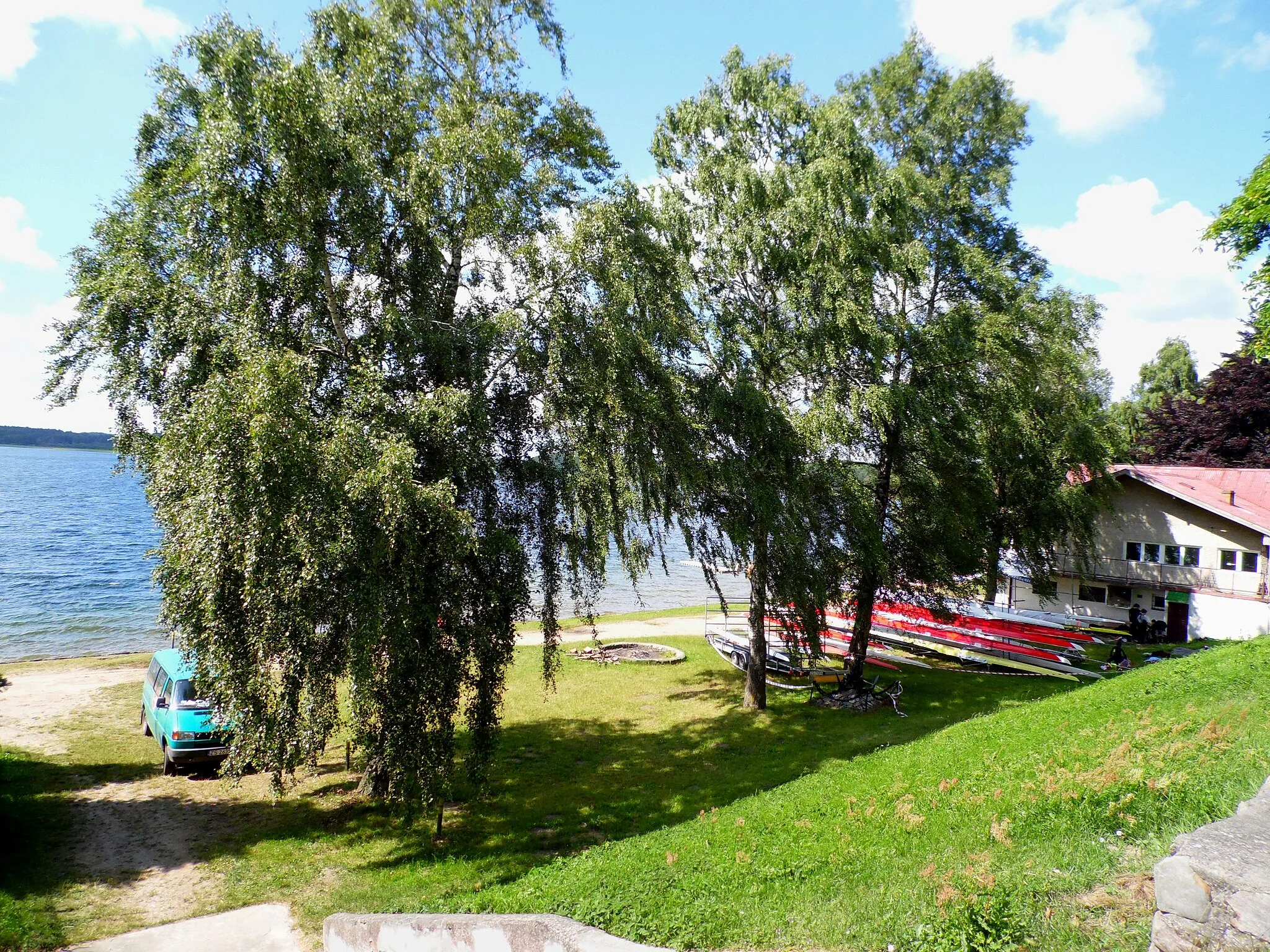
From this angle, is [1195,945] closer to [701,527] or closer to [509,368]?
[509,368]

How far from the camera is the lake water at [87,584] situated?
95.9 feet

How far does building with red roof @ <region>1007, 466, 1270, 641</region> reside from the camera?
86.8ft

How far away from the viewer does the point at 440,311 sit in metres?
12.4

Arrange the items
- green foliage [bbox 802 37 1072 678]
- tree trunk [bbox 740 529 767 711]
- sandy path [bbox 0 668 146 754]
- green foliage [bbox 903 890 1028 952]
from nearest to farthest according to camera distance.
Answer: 1. green foliage [bbox 903 890 1028 952]
2. sandy path [bbox 0 668 146 754]
3. green foliage [bbox 802 37 1072 678]
4. tree trunk [bbox 740 529 767 711]

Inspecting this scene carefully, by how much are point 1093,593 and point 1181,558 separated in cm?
418

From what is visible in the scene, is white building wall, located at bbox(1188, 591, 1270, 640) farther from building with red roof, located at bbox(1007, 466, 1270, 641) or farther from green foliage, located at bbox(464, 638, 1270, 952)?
green foliage, located at bbox(464, 638, 1270, 952)

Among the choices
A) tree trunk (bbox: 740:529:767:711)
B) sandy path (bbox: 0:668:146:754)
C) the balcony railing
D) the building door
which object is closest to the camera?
sandy path (bbox: 0:668:146:754)

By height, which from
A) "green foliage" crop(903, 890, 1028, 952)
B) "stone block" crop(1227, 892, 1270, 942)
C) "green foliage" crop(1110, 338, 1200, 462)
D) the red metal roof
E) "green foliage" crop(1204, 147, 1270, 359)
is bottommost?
"green foliage" crop(903, 890, 1028, 952)

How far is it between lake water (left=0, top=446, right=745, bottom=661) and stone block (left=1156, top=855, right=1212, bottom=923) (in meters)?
11.5

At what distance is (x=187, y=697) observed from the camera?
13719 mm

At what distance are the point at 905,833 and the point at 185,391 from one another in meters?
11.9

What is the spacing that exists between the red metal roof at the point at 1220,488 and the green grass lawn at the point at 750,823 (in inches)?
561

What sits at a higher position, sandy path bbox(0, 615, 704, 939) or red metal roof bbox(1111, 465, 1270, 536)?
red metal roof bbox(1111, 465, 1270, 536)

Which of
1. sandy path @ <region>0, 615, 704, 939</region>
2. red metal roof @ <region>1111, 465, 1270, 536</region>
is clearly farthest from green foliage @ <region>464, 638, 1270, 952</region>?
red metal roof @ <region>1111, 465, 1270, 536</region>
